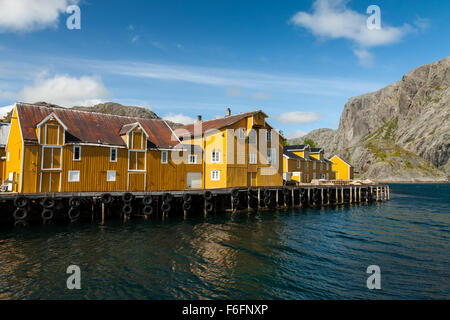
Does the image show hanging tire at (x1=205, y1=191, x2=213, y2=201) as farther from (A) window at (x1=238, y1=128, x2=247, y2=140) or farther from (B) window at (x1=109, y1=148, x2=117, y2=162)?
(B) window at (x1=109, y1=148, x2=117, y2=162)

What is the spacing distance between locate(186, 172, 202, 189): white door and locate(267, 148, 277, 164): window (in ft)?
36.2

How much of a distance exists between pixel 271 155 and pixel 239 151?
6.58m

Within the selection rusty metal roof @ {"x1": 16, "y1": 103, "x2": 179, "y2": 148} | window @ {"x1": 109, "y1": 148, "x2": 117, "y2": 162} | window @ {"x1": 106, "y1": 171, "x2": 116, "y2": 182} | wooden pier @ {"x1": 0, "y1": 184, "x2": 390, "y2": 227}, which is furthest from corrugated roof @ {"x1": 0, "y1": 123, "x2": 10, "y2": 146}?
window @ {"x1": 106, "y1": 171, "x2": 116, "y2": 182}

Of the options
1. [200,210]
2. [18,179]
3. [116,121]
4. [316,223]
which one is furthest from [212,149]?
[18,179]

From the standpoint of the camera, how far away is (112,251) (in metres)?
19.3

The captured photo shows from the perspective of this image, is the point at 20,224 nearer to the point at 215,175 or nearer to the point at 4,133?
the point at 4,133

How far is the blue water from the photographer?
1380 centimetres

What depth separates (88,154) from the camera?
3231 centimetres

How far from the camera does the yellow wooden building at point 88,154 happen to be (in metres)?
29.6

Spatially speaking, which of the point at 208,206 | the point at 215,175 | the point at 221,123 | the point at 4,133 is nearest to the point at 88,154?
the point at 4,133

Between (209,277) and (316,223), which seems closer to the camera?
(209,277)
